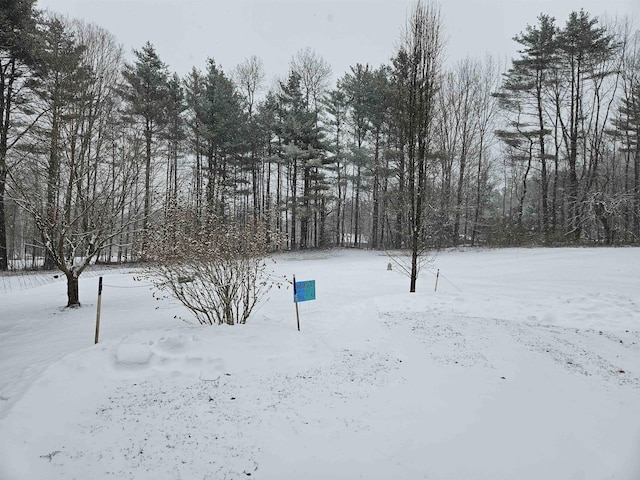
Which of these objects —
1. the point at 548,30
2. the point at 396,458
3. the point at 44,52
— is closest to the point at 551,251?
the point at 548,30

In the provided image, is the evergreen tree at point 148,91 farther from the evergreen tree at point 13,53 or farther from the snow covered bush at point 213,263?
the snow covered bush at point 213,263

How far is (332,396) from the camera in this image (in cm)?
340

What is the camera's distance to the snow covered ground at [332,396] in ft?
8.00

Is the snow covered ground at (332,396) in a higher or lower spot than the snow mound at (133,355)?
lower

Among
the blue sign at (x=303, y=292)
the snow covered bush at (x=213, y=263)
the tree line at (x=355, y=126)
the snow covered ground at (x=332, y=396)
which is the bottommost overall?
the snow covered ground at (x=332, y=396)

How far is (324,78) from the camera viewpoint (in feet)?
82.8

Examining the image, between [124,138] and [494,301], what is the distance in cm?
1015

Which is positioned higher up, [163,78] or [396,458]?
[163,78]

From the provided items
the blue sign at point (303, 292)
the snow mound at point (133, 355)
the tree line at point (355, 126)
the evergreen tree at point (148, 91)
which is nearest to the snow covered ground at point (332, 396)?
the snow mound at point (133, 355)

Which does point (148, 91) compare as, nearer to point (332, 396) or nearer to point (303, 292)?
point (303, 292)

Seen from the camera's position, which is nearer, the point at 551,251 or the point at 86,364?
the point at 86,364

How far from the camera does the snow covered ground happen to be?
2.44 m

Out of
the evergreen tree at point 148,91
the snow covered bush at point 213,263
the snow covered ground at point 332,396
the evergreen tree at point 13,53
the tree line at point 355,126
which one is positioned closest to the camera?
the snow covered ground at point 332,396

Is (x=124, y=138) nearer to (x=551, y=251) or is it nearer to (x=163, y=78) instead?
(x=163, y=78)
